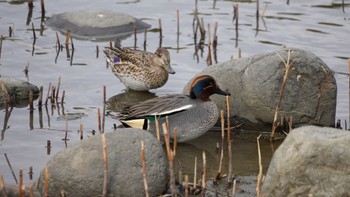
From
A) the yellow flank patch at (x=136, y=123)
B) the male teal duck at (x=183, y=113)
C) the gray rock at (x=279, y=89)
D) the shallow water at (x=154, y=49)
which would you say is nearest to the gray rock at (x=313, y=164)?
the shallow water at (x=154, y=49)

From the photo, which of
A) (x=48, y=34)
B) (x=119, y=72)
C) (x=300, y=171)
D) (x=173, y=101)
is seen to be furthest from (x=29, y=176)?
(x=48, y=34)

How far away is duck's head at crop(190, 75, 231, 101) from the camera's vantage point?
30.2 feet

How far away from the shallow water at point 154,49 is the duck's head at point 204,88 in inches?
20.4

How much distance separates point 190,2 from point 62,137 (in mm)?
6519

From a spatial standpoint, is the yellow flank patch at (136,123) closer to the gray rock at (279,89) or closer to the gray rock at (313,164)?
the gray rock at (279,89)

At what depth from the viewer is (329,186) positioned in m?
6.54

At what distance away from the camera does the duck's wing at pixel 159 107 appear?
8945 mm

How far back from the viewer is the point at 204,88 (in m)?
9.23

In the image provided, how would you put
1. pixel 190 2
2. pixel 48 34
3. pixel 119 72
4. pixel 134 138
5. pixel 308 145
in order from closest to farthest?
pixel 308 145, pixel 134 138, pixel 119 72, pixel 48 34, pixel 190 2

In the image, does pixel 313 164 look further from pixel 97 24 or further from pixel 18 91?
pixel 97 24

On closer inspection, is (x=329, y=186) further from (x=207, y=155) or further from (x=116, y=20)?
(x=116, y=20)

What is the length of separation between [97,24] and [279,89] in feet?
16.0

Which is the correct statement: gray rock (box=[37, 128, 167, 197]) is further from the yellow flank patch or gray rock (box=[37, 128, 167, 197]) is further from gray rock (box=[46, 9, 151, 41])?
gray rock (box=[46, 9, 151, 41])

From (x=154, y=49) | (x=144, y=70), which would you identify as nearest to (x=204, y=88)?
(x=144, y=70)
